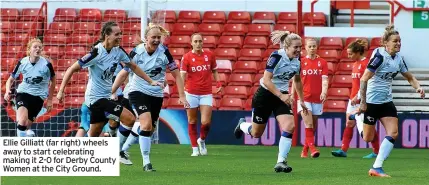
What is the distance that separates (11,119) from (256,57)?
18.3ft

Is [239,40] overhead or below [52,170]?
overhead

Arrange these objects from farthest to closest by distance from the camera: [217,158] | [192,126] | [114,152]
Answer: [192,126] < [217,158] < [114,152]

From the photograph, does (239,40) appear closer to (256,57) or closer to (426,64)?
(256,57)

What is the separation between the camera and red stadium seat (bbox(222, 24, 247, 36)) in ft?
85.9

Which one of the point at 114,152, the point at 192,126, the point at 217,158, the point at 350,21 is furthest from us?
the point at 350,21

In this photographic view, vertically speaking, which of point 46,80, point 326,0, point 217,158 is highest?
point 326,0

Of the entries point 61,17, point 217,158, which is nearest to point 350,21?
point 61,17

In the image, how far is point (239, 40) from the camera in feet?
84.9

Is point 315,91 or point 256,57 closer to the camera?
point 315,91

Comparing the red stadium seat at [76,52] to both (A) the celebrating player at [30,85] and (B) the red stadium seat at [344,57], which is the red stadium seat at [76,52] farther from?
(A) the celebrating player at [30,85]

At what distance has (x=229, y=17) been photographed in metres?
26.7

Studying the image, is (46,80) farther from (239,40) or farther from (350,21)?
(350,21)

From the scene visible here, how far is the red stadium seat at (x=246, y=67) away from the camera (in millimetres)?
24969

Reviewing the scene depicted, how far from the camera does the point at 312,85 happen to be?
19.2 meters
